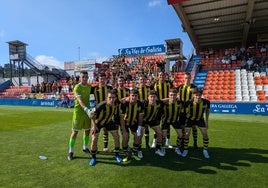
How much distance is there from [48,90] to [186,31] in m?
17.7

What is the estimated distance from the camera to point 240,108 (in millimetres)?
17938

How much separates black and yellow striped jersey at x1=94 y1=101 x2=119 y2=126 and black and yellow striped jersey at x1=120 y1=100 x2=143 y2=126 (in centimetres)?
32

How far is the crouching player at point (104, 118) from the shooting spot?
6258mm

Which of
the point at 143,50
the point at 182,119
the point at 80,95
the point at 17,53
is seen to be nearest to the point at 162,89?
the point at 182,119

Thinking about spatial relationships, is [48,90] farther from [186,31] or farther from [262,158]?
[262,158]

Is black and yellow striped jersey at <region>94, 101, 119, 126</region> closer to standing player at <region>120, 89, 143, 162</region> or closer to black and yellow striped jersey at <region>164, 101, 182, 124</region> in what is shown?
standing player at <region>120, 89, 143, 162</region>

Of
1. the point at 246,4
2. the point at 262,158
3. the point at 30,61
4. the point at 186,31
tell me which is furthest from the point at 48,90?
the point at 262,158

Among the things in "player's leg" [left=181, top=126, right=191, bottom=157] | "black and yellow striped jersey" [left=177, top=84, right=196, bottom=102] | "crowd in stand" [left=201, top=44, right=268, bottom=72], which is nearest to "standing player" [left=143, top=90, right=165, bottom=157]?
"player's leg" [left=181, top=126, right=191, bottom=157]

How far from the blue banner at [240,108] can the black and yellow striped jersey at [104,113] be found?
44.8ft


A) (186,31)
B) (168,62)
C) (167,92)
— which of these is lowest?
(167,92)

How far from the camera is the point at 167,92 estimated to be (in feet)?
25.9

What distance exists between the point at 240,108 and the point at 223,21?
9.56 meters

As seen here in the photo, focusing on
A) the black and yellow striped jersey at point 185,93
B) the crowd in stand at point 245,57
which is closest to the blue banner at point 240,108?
the crowd in stand at point 245,57

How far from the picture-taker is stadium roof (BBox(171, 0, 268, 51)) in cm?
2072
